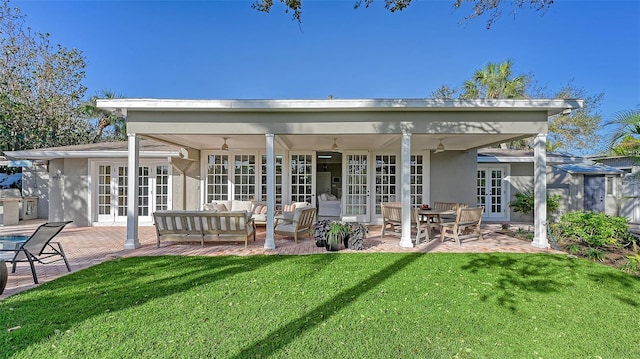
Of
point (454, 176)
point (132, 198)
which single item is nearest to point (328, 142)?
point (454, 176)

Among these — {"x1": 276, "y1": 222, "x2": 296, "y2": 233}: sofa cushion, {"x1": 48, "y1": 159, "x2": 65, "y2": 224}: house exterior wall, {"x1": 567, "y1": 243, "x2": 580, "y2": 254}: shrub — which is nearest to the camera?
{"x1": 567, "y1": 243, "x2": 580, "y2": 254}: shrub

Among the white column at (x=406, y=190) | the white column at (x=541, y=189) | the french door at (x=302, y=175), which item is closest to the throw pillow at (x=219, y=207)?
the french door at (x=302, y=175)

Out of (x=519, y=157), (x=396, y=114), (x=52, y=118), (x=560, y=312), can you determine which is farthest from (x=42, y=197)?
(x=519, y=157)

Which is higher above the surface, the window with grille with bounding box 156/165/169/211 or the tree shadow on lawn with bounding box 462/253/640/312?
the window with grille with bounding box 156/165/169/211

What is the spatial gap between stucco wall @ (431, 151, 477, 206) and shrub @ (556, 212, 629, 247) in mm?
3663

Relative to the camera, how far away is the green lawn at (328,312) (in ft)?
8.32

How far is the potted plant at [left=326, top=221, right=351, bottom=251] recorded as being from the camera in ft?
19.8

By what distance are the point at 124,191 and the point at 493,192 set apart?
13.5 m

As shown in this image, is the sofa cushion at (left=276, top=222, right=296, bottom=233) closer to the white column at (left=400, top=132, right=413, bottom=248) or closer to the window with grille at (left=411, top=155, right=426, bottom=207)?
the white column at (left=400, top=132, right=413, bottom=248)

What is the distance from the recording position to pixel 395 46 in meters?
11.0

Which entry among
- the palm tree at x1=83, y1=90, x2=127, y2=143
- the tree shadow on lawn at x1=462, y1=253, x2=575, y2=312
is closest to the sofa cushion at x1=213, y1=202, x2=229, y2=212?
the tree shadow on lawn at x1=462, y1=253, x2=575, y2=312

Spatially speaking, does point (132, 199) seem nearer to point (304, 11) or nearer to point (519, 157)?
point (304, 11)

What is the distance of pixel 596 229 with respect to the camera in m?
6.04

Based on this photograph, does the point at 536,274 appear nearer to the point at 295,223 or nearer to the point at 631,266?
the point at 631,266
